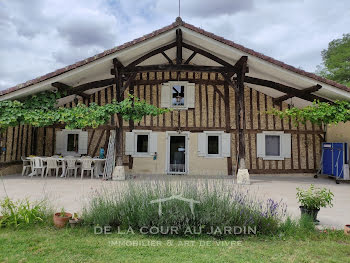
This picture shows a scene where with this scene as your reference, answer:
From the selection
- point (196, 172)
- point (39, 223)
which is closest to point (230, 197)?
point (39, 223)

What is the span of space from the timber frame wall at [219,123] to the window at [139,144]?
0.20m

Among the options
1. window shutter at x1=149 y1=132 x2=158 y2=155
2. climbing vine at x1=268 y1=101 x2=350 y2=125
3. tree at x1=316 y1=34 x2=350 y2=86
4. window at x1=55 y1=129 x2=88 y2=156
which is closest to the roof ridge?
climbing vine at x1=268 y1=101 x2=350 y2=125

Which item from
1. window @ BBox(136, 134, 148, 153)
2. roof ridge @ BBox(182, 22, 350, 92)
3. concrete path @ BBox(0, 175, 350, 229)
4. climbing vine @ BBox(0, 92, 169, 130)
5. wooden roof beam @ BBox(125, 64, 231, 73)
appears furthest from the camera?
window @ BBox(136, 134, 148, 153)

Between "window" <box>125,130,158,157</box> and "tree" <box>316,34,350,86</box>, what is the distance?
13.8 m

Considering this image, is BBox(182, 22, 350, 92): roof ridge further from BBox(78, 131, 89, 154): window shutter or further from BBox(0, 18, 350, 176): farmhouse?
BBox(78, 131, 89, 154): window shutter

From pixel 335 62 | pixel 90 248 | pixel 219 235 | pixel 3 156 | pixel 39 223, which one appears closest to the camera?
pixel 90 248

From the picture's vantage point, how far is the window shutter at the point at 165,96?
905 centimetres

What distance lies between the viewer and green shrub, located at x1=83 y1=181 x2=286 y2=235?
2988 mm

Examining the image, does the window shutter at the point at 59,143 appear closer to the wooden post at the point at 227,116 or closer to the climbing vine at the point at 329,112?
the wooden post at the point at 227,116

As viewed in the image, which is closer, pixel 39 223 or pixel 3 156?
pixel 39 223

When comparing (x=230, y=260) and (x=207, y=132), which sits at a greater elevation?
(x=207, y=132)

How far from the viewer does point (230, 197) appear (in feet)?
10.7

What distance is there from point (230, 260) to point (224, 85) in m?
7.52

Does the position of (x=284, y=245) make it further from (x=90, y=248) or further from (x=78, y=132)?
(x=78, y=132)
